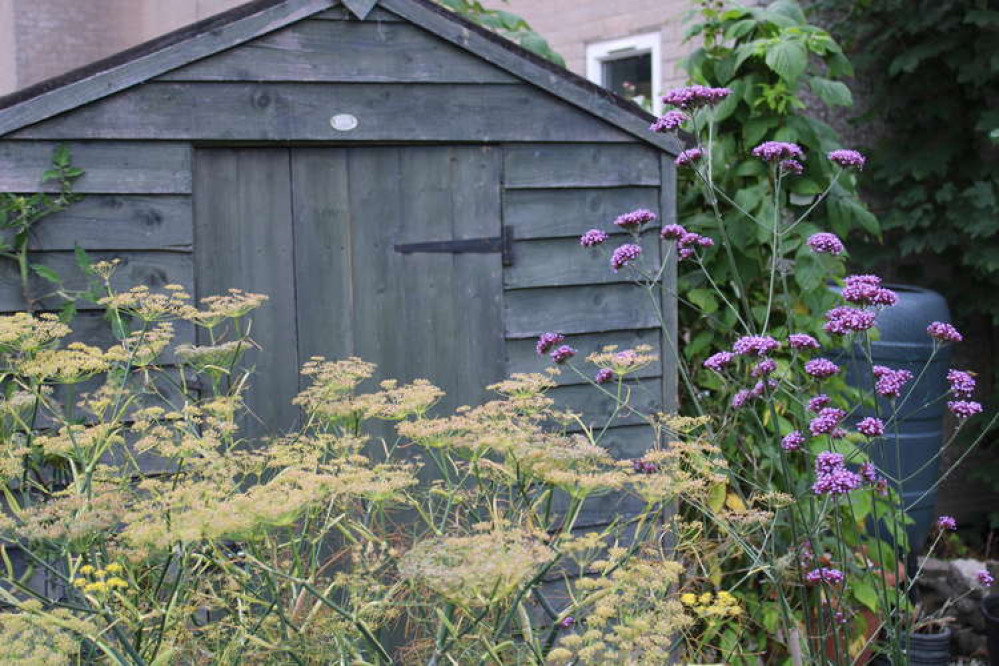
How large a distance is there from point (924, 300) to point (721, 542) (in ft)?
7.57

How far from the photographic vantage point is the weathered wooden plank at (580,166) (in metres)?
4.19

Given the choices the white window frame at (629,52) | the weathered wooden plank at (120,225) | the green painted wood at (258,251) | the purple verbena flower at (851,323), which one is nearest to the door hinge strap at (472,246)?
the green painted wood at (258,251)

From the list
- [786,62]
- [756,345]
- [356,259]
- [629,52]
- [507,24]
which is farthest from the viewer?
[629,52]

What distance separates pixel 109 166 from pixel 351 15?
99 cm

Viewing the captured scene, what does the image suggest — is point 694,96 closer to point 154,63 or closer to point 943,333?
point 943,333

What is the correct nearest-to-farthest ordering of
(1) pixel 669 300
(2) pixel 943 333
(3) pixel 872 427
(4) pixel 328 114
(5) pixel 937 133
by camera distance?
(3) pixel 872 427 < (2) pixel 943 333 < (4) pixel 328 114 < (1) pixel 669 300 < (5) pixel 937 133

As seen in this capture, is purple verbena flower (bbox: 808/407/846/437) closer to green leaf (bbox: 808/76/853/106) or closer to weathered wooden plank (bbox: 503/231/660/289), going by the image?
weathered wooden plank (bbox: 503/231/660/289)

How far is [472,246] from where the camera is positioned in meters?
4.14

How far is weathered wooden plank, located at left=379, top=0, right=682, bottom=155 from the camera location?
13.1 feet

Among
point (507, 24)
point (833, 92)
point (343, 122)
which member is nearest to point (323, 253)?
point (343, 122)

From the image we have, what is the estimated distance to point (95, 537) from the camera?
81.6 inches

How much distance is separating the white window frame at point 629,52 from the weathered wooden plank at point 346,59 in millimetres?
2927

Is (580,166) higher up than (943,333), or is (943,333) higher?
(580,166)

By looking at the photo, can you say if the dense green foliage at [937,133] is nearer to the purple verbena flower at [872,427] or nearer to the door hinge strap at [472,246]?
the door hinge strap at [472,246]
